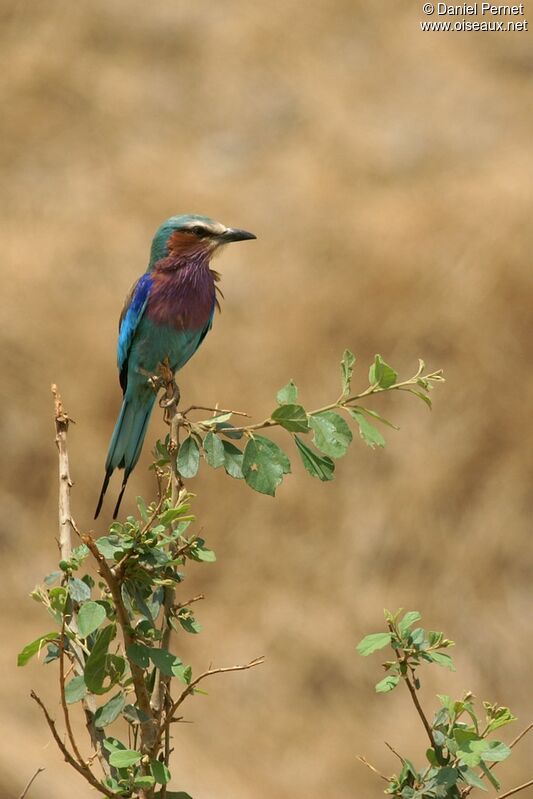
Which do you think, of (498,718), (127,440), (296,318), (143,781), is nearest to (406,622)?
(498,718)

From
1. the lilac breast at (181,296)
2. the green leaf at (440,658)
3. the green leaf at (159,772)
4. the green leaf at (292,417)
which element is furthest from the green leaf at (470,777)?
the lilac breast at (181,296)

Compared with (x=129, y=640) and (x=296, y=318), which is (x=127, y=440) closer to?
(x=129, y=640)

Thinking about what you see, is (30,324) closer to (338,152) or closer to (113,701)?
(338,152)

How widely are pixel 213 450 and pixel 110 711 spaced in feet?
1.16

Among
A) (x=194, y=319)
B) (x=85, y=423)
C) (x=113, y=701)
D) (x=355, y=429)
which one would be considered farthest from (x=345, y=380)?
(x=85, y=423)

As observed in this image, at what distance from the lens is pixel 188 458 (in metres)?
1.50

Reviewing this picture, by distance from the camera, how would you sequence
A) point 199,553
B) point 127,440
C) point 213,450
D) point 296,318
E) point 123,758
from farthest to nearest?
point 296,318 < point 127,440 < point 213,450 < point 199,553 < point 123,758

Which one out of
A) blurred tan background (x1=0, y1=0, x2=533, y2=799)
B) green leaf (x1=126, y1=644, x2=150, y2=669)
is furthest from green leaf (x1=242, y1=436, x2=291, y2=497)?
blurred tan background (x1=0, y1=0, x2=533, y2=799)

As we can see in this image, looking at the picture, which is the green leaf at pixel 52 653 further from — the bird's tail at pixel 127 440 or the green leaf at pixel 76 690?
the bird's tail at pixel 127 440

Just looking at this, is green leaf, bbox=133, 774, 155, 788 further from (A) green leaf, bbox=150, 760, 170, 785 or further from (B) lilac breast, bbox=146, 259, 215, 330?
(B) lilac breast, bbox=146, 259, 215, 330

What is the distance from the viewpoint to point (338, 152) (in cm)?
555

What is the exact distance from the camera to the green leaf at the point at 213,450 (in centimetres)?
148

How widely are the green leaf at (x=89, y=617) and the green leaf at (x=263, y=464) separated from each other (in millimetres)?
271

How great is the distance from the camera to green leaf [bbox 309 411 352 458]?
144 cm
